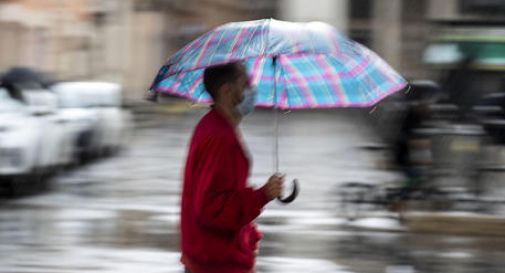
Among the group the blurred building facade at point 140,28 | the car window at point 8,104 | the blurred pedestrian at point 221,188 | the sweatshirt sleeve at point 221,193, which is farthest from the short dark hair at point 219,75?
the blurred building facade at point 140,28

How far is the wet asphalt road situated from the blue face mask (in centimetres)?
531

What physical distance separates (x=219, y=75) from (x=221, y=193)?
503 millimetres

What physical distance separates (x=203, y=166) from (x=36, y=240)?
7.19 meters

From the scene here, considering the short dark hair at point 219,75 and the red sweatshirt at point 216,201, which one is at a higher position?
the short dark hair at point 219,75

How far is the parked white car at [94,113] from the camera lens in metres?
19.1

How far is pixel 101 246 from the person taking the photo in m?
11.2

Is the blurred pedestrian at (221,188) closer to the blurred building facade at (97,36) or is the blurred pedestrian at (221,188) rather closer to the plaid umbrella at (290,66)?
the plaid umbrella at (290,66)

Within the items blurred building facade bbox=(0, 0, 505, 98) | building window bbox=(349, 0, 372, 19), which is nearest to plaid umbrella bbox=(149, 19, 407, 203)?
blurred building facade bbox=(0, 0, 505, 98)

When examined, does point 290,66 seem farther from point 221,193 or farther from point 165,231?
point 165,231

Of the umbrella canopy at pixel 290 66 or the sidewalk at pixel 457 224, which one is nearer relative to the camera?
the umbrella canopy at pixel 290 66

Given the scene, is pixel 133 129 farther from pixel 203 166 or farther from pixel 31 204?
pixel 203 166

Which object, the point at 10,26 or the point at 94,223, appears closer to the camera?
the point at 94,223

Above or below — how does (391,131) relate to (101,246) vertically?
above

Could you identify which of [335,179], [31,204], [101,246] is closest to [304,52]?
[101,246]
